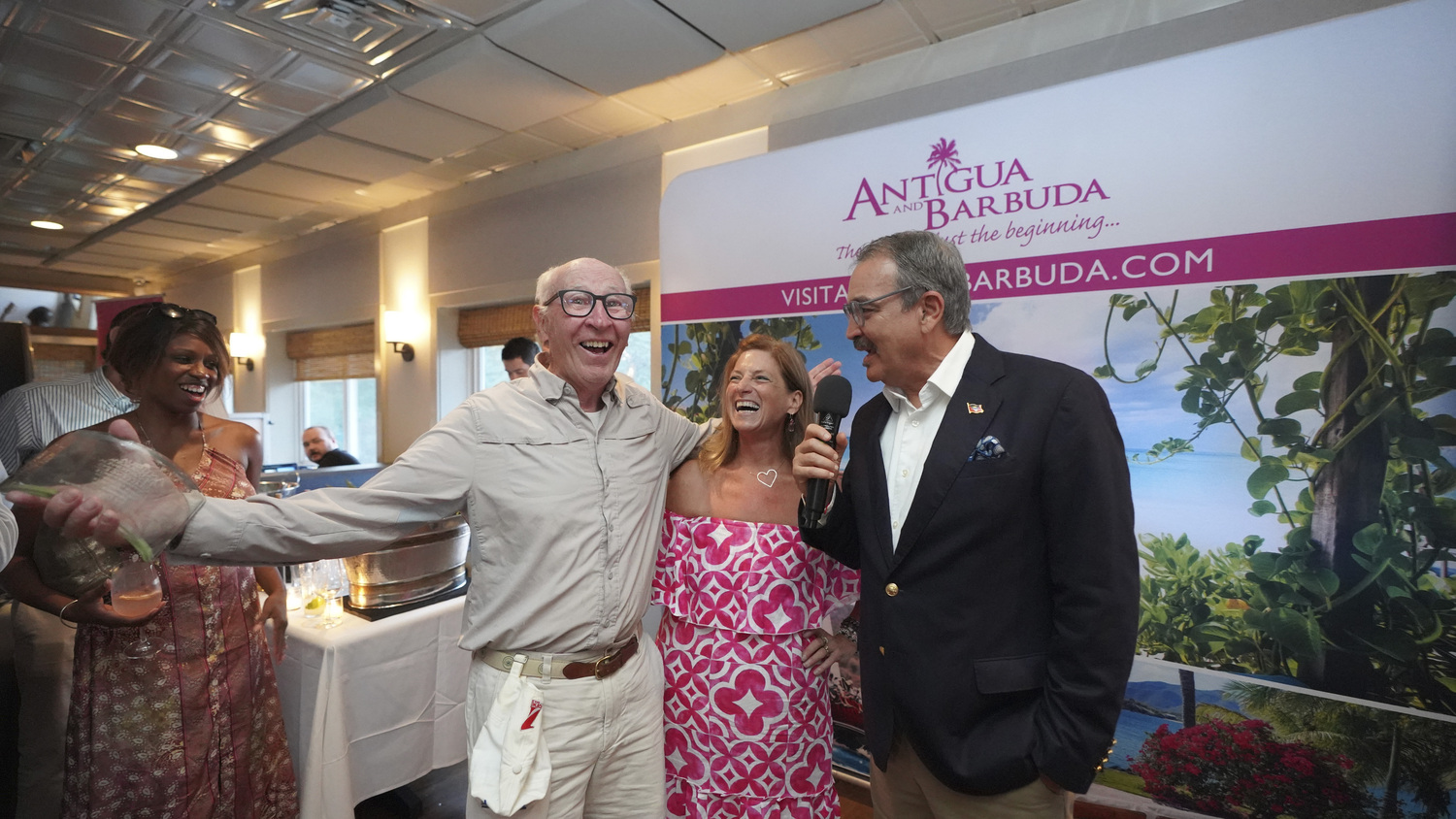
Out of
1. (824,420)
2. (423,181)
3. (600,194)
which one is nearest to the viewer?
(824,420)

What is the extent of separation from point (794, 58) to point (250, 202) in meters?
5.49

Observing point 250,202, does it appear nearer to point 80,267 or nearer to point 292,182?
point 292,182

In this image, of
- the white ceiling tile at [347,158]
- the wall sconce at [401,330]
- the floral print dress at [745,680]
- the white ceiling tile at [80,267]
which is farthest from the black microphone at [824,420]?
the white ceiling tile at [80,267]

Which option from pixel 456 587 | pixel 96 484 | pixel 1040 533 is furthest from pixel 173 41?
pixel 1040 533

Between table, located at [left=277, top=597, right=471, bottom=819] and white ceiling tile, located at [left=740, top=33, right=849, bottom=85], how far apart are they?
3181 millimetres

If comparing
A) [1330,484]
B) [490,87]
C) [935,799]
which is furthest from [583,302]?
[490,87]

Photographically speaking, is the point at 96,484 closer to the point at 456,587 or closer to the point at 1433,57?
the point at 456,587

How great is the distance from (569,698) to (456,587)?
57.3 inches

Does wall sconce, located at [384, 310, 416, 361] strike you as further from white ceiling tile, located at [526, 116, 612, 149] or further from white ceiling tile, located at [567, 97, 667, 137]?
white ceiling tile, located at [567, 97, 667, 137]

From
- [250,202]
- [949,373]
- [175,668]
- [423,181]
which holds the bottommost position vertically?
[175,668]

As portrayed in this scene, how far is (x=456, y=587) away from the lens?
2.87m

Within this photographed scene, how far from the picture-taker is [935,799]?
4.89 feet

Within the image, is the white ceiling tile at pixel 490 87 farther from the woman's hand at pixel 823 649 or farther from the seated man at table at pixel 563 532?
the woman's hand at pixel 823 649

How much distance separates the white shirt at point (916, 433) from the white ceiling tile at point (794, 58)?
276 cm
